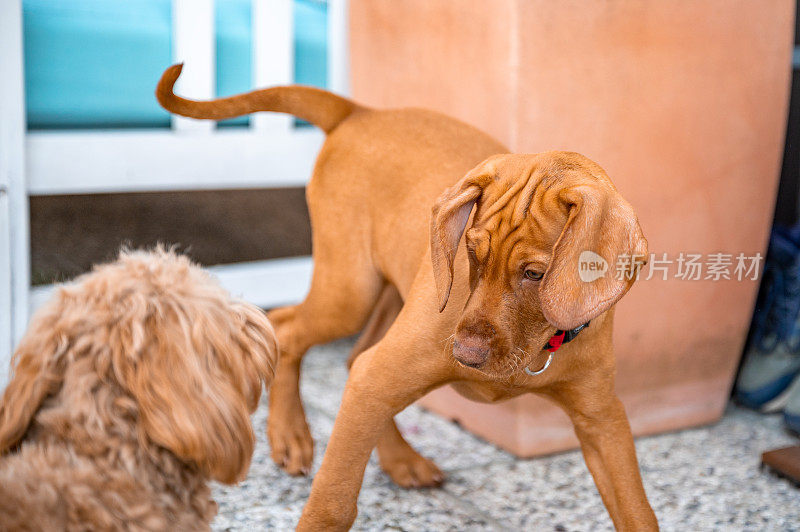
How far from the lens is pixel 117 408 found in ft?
4.61

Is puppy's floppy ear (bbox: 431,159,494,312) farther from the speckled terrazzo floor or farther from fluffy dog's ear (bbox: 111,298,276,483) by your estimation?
the speckled terrazzo floor

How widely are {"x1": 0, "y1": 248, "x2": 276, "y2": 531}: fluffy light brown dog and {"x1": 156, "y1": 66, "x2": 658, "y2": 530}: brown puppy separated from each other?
0.45 meters

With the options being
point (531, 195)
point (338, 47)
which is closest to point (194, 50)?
point (338, 47)

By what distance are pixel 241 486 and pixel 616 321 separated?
4.19ft

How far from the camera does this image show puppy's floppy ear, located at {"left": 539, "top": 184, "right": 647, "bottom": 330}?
1472 millimetres

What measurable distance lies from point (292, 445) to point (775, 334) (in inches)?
73.1

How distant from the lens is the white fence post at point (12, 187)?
2734mm

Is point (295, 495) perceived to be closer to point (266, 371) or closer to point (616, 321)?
point (266, 371)

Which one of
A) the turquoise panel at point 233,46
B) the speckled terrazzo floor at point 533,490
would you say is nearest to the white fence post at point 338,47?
the turquoise panel at point 233,46

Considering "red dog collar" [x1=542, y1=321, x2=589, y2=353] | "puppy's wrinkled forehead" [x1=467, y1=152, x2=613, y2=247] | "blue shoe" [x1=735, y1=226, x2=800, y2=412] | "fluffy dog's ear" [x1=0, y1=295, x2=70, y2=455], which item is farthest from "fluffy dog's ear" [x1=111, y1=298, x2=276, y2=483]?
"blue shoe" [x1=735, y1=226, x2=800, y2=412]

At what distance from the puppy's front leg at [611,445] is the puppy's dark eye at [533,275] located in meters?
0.40

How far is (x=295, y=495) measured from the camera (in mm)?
2414

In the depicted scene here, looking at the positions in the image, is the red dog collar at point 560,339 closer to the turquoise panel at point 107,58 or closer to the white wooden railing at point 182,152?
the white wooden railing at point 182,152

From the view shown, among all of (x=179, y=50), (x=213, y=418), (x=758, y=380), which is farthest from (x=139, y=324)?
(x=758, y=380)
